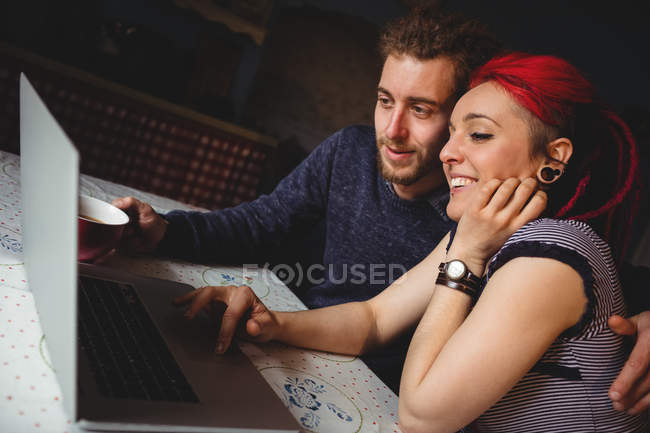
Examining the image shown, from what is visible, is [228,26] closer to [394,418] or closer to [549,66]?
[549,66]

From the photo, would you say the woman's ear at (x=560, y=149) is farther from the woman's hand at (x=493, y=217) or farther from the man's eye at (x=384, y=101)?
the man's eye at (x=384, y=101)

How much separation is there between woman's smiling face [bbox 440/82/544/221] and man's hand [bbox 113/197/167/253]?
0.66 m

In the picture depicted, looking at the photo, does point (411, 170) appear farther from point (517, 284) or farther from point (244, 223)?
point (517, 284)

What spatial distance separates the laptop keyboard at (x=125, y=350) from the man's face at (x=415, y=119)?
0.89m

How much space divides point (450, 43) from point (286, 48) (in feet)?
8.99

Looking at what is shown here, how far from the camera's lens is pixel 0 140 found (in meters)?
2.50

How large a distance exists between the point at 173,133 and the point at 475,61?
2031 mm

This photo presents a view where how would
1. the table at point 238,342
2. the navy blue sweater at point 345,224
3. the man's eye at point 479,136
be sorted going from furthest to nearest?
the navy blue sweater at point 345,224 → the man's eye at point 479,136 → the table at point 238,342

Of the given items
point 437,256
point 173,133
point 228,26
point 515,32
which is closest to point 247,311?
point 437,256

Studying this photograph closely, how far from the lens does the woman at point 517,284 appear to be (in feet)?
2.13

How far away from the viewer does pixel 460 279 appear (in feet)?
2.65

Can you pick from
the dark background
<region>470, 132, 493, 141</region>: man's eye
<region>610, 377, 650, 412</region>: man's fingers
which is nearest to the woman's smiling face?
<region>470, 132, 493, 141</region>: man's eye

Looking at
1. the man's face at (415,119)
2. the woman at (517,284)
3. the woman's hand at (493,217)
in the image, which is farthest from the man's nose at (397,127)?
the woman's hand at (493,217)

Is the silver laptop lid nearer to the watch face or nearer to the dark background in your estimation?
the watch face
